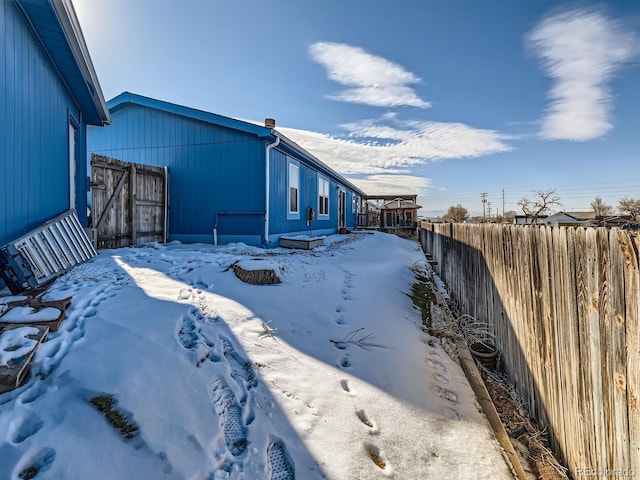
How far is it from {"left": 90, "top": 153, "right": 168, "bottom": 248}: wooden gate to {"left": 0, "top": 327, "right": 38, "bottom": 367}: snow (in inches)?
181

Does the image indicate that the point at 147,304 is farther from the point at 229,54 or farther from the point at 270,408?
the point at 229,54

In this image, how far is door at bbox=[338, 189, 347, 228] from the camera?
1651 cm

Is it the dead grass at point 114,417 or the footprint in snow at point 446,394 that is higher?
the dead grass at point 114,417

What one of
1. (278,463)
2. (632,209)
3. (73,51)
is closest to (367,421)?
(278,463)

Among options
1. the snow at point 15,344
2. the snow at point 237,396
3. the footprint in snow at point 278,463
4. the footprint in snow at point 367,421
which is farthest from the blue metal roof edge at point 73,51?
→ the footprint in snow at point 367,421

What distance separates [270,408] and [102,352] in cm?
115

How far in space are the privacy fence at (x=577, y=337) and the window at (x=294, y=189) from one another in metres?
7.10

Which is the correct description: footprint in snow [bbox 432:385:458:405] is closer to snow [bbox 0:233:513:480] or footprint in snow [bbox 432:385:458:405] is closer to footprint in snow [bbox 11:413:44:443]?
snow [bbox 0:233:513:480]

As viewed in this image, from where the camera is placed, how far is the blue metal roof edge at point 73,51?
11.8 feet

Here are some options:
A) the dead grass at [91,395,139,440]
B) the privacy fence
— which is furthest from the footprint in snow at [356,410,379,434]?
the dead grass at [91,395,139,440]

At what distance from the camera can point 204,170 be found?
801 centimetres

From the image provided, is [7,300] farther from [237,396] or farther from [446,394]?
[446,394]

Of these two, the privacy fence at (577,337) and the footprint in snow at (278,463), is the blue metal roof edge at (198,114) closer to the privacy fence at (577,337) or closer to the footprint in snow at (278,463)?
the privacy fence at (577,337)

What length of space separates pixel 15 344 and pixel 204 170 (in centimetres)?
671
